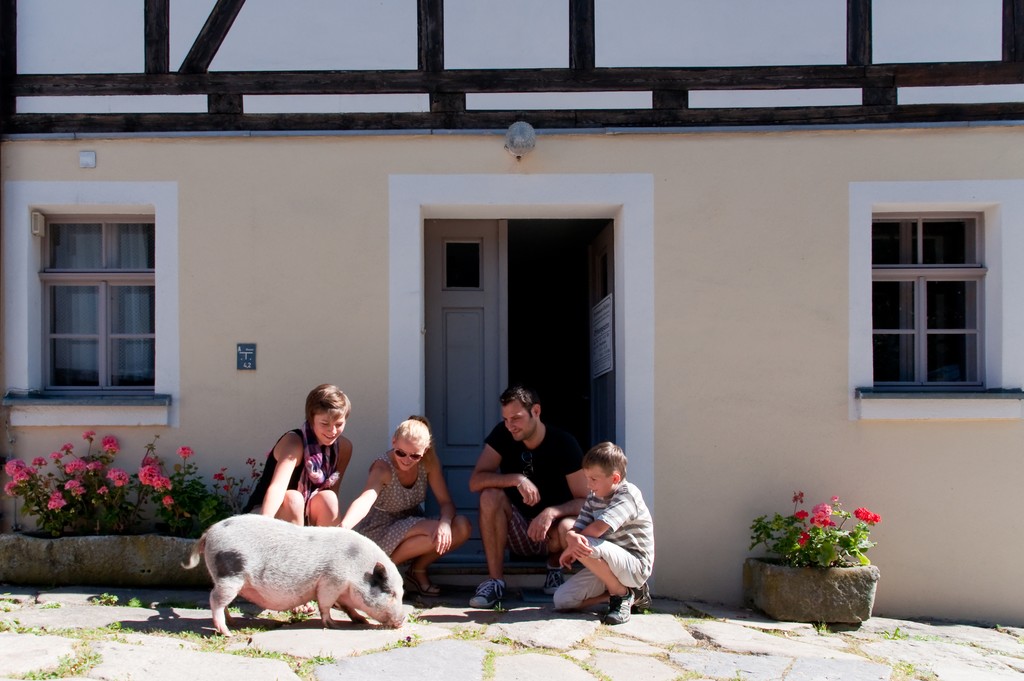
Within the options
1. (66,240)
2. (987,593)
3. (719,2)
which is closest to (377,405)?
(66,240)

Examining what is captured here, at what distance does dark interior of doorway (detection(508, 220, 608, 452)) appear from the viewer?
331 inches

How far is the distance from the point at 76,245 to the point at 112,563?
201 centimetres

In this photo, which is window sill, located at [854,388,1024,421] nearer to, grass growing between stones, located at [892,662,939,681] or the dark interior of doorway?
grass growing between stones, located at [892,662,939,681]

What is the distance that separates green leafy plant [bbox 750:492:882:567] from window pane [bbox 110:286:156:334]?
3891mm

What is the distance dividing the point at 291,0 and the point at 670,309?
2.92 metres

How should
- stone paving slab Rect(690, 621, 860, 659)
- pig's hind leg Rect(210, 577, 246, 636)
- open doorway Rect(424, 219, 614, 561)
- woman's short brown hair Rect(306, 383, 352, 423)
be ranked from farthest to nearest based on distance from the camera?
open doorway Rect(424, 219, 614, 561) → woman's short brown hair Rect(306, 383, 352, 423) → stone paving slab Rect(690, 621, 860, 659) → pig's hind leg Rect(210, 577, 246, 636)

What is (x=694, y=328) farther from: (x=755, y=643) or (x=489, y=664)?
(x=489, y=664)

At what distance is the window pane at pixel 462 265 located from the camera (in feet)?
23.3

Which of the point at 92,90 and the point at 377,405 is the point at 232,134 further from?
the point at 377,405

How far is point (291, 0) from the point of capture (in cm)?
632

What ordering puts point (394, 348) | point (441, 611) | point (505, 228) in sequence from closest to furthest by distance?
1. point (441, 611)
2. point (394, 348)
3. point (505, 228)

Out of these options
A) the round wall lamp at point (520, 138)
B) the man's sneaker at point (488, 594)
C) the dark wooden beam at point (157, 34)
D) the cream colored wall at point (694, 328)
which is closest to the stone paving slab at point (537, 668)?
the man's sneaker at point (488, 594)

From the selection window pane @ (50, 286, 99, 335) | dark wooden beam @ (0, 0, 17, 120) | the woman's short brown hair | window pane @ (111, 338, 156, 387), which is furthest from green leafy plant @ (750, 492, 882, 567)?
dark wooden beam @ (0, 0, 17, 120)

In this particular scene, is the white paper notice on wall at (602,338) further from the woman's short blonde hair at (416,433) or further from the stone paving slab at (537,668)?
the stone paving slab at (537,668)
